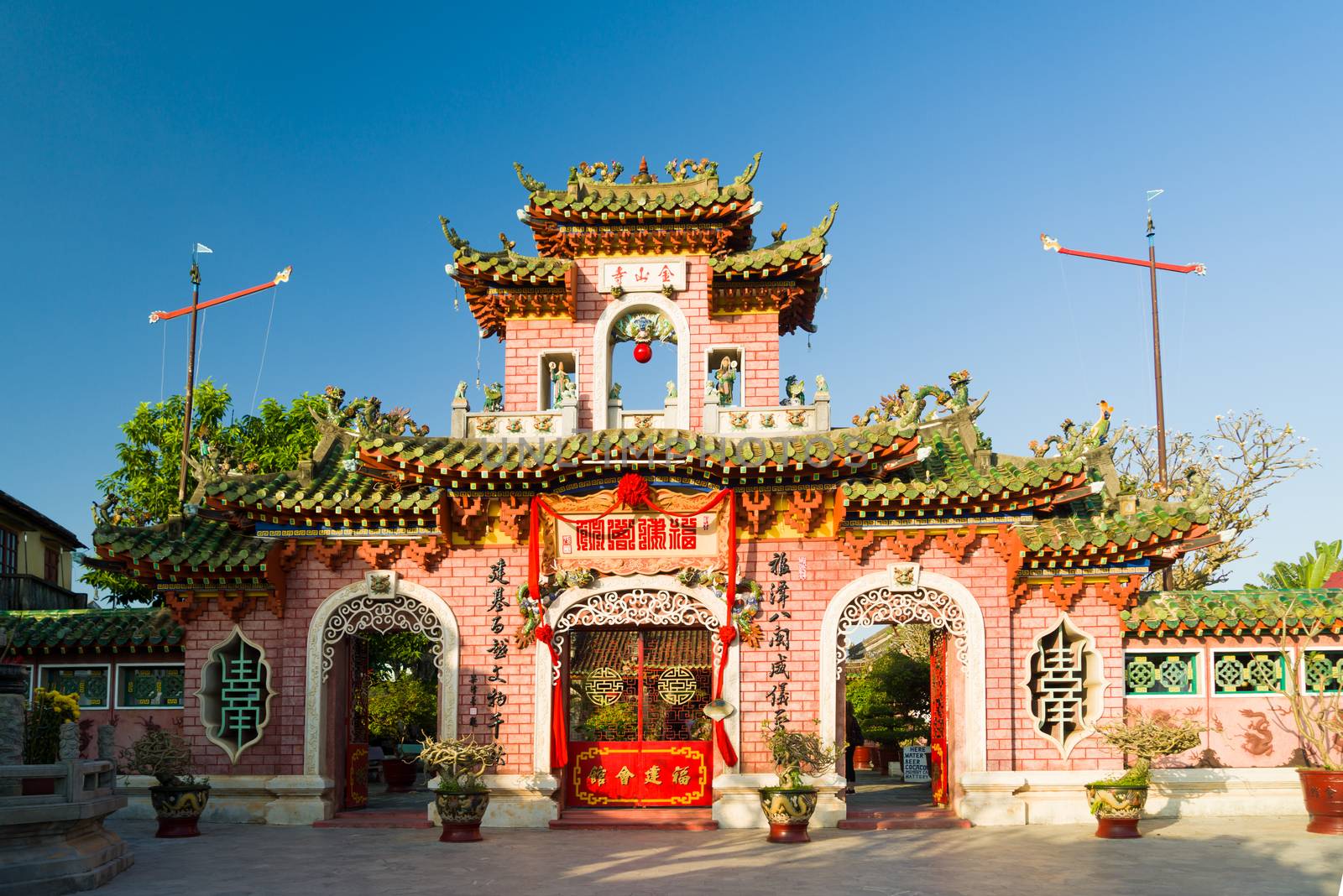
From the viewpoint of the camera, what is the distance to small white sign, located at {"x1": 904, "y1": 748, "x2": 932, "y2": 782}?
22438 millimetres

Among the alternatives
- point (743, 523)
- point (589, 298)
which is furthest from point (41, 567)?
point (743, 523)

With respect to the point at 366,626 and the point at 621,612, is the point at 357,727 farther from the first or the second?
the point at 621,612

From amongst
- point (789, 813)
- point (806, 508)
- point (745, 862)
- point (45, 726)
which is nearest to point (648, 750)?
point (789, 813)

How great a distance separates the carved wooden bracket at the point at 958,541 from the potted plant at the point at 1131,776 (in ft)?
9.51

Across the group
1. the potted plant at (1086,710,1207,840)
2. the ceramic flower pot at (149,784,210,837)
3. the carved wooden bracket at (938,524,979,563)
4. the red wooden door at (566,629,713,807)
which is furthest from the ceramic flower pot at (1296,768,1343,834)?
the ceramic flower pot at (149,784,210,837)

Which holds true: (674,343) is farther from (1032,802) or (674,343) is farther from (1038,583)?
(1032,802)

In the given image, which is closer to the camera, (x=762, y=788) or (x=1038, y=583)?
(x=762, y=788)

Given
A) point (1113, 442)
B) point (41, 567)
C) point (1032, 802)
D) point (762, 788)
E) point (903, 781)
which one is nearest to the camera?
point (762, 788)

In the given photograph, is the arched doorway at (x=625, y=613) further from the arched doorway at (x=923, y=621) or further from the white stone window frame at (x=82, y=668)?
the white stone window frame at (x=82, y=668)

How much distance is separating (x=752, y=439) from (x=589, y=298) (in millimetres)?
3493

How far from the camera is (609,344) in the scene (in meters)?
17.2

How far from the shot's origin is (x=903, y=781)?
23125 mm

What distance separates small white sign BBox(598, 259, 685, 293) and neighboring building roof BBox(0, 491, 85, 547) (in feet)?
53.9

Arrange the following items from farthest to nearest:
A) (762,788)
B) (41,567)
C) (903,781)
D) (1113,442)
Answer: (41,567), (903,781), (1113,442), (762,788)
